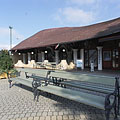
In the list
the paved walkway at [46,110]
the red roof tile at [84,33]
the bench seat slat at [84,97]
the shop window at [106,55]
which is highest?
the red roof tile at [84,33]

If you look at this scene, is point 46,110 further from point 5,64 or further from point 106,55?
point 106,55

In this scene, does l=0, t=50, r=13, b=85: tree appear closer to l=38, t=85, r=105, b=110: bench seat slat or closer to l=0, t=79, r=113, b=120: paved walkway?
l=0, t=79, r=113, b=120: paved walkway

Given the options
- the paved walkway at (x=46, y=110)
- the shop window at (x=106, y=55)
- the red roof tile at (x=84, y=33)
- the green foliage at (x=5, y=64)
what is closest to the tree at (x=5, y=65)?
the green foliage at (x=5, y=64)

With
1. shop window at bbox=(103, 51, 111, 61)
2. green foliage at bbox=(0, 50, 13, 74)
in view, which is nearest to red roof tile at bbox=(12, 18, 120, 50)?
shop window at bbox=(103, 51, 111, 61)

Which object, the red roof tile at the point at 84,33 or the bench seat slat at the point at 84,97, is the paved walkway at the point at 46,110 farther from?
the red roof tile at the point at 84,33

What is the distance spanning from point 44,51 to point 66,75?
49.1 ft

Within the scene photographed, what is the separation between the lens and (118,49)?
11586 millimetres

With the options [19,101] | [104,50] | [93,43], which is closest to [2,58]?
Result: [19,101]

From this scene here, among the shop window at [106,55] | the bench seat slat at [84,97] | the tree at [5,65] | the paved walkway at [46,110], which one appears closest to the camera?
the bench seat slat at [84,97]

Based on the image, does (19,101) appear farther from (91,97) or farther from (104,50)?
(104,50)

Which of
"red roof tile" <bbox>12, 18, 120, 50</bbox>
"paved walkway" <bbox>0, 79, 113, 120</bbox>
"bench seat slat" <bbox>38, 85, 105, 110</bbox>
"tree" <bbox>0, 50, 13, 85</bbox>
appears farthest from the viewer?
"red roof tile" <bbox>12, 18, 120, 50</bbox>

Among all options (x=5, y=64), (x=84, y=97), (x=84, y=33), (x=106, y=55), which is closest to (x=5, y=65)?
(x=5, y=64)

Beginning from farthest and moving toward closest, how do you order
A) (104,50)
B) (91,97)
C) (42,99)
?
(104,50) < (42,99) < (91,97)

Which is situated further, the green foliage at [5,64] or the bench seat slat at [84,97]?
the green foliage at [5,64]
